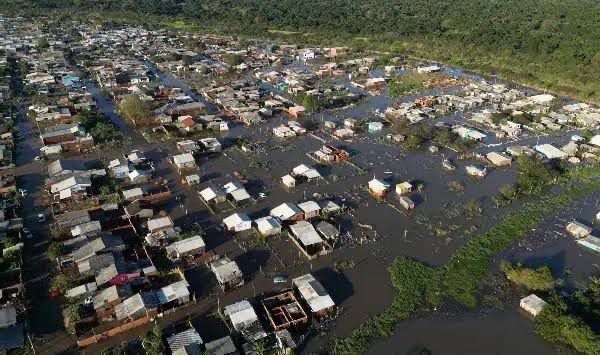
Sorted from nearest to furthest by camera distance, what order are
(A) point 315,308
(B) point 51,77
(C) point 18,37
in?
(A) point 315,308, (B) point 51,77, (C) point 18,37

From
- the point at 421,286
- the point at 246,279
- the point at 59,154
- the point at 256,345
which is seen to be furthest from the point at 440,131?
the point at 59,154

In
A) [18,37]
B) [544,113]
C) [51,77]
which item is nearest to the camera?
[544,113]

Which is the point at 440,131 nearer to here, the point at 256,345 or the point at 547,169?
the point at 547,169

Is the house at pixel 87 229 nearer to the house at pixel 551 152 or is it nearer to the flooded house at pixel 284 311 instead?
the flooded house at pixel 284 311

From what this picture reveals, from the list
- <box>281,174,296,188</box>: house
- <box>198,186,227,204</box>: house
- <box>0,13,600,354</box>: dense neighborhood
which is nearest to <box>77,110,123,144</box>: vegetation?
<box>0,13,600,354</box>: dense neighborhood

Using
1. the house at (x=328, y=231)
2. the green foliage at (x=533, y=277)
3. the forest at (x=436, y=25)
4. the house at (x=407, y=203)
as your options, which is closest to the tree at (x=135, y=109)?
the house at (x=328, y=231)

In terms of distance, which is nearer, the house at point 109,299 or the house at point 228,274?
the house at point 109,299

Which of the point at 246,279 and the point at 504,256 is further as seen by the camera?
the point at 504,256
